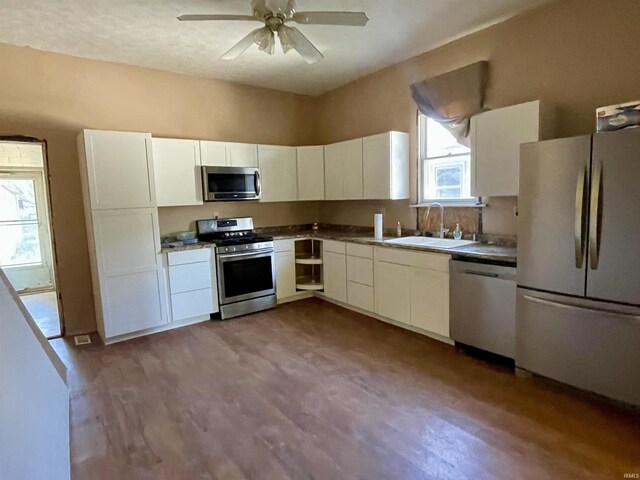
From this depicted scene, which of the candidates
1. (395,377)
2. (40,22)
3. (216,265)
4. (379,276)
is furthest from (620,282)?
(40,22)

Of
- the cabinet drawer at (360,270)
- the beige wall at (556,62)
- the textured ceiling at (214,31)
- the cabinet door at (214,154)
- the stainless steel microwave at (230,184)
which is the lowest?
the cabinet drawer at (360,270)

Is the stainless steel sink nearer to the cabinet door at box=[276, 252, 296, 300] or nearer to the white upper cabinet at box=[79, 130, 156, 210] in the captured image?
the cabinet door at box=[276, 252, 296, 300]

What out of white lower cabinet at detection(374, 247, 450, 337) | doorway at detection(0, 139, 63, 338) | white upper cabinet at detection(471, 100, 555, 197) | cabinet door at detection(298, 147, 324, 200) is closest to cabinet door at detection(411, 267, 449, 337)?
white lower cabinet at detection(374, 247, 450, 337)

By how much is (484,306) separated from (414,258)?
31.3 inches

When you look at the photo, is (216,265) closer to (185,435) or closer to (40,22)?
(185,435)

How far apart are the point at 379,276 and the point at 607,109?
2.39 m

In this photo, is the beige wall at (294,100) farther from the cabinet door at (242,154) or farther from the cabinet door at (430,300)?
the cabinet door at (430,300)

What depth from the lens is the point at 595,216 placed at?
7.66 ft

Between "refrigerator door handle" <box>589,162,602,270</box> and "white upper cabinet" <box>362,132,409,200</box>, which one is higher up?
"white upper cabinet" <box>362,132,409,200</box>

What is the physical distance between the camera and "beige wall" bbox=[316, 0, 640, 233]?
→ 2.73m

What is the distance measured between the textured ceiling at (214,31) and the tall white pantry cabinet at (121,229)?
0.88 metres

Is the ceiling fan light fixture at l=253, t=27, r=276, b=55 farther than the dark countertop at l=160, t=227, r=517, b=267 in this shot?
No

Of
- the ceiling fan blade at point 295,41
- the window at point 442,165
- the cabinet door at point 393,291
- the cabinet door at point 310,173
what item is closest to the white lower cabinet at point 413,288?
the cabinet door at point 393,291

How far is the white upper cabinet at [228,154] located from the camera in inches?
177
